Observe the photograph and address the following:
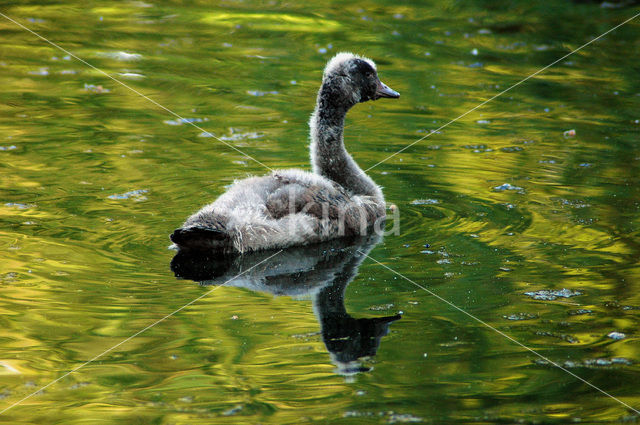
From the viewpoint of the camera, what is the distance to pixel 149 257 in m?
7.50

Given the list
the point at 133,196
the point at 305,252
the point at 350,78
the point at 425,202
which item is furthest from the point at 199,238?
the point at 425,202

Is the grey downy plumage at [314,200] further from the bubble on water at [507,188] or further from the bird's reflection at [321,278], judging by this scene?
the bubble on water at [507,188]

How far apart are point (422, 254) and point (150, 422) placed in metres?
3.47

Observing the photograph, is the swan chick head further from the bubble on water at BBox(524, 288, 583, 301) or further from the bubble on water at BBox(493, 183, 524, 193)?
the bubble on water at BBox(524, 288, 583, 301)

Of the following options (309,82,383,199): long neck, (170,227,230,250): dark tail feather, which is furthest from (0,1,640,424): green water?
(309,82,383,199): long neck

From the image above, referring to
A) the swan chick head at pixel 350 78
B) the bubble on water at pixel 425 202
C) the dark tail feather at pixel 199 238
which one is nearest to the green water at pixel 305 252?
the bubble on water at pixel 425 202

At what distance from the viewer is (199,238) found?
7.29 metres

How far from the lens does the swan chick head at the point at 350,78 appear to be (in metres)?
8.80

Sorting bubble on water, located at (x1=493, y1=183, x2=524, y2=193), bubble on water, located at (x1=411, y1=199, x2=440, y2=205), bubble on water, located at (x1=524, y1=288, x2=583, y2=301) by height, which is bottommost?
bubble on water, located at (x1=524, y1=288, x2=583, y2=301)

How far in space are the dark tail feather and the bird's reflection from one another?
7.1 inches

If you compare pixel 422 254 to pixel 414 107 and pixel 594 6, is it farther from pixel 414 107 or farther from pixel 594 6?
pixel 594 6

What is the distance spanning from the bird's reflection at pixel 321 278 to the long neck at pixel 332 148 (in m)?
0.75

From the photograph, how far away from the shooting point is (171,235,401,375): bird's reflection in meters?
5.94

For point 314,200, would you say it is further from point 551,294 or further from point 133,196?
point 551,294
